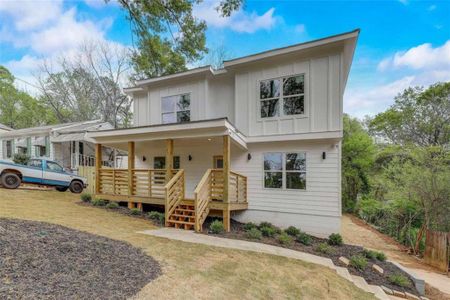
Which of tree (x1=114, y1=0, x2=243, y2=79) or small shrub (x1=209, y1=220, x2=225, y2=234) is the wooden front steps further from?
tree (x1=114, y1=0, x2=243, y2=79)

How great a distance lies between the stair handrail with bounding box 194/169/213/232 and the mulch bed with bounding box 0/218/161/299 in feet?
10.1

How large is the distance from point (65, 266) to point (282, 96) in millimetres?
8323

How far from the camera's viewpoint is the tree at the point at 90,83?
934 inches

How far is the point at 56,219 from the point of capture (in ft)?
22.4

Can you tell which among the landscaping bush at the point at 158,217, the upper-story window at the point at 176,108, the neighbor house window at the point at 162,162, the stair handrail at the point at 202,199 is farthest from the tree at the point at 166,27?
the landscaping bush at the point at 158,217

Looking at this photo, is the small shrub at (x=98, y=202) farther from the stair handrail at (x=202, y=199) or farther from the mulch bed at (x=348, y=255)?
the stair handrail at (x=202, y=199)

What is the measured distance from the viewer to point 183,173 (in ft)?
29.3

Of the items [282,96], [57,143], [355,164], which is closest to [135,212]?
[282,96]

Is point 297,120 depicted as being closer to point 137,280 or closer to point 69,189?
point 137,280

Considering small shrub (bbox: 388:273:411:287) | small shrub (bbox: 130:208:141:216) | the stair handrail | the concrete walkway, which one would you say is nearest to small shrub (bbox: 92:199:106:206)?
small shrub (bbox: 130:208:141:216)

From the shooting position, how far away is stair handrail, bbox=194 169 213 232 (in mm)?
7579

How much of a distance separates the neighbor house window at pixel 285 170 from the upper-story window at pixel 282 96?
64.7 inches

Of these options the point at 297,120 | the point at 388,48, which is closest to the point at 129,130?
the point at 297,120

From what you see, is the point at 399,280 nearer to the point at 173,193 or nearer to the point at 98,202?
the point at 173,193
